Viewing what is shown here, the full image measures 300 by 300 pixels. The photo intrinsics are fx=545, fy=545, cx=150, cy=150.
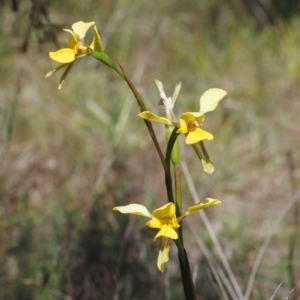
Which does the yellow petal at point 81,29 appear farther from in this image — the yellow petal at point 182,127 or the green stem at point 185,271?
the green stem at point 185,271

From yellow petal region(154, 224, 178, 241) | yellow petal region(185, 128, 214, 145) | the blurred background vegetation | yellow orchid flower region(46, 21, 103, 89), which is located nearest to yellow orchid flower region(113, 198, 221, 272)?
yellow petal region(154, 224, 178, 241)

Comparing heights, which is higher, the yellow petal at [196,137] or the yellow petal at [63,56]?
the yellow petal at [63,56]

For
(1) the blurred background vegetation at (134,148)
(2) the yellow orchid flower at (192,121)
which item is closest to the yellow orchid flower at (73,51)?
(2) the yellow orchid flower at (192,121)

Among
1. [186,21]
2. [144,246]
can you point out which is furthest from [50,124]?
[186,21]

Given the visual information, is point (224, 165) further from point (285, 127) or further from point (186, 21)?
point (186, 21)

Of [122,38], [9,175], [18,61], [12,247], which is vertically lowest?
[12,247]

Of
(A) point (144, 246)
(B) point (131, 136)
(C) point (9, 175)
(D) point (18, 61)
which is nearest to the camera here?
(A) point (144, 246)

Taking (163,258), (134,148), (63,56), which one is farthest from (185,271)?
(134,148)
